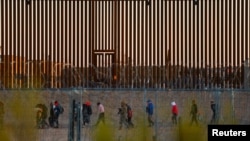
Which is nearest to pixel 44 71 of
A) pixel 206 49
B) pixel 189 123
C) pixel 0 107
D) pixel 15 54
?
pixel 15 54

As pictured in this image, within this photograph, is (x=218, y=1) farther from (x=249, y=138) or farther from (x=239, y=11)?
(x=249, y=138)

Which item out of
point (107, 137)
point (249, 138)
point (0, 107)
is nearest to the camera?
point (249, 138)

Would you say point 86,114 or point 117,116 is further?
point 117,116

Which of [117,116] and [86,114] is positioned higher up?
[86,114]

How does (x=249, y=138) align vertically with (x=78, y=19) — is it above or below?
below

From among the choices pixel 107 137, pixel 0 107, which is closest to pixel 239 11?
pixel 0 107

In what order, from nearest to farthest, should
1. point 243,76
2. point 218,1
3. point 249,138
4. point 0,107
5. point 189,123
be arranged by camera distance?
point 249,138
point 189,123
point 0,107
point 243,76
point 218,1

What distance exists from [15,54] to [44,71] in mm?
1606

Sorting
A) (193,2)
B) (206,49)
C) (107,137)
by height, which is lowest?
(107,137)

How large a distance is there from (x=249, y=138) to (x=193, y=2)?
20579 millimetres

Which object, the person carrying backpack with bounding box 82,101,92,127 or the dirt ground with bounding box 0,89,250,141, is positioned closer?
the dirt ground with bounding box 0,89,250,141

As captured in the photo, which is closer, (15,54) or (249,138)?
(249,138)

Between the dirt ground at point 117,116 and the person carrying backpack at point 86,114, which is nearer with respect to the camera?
the dirt ground at point 117,116

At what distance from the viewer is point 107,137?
26.4 feet
